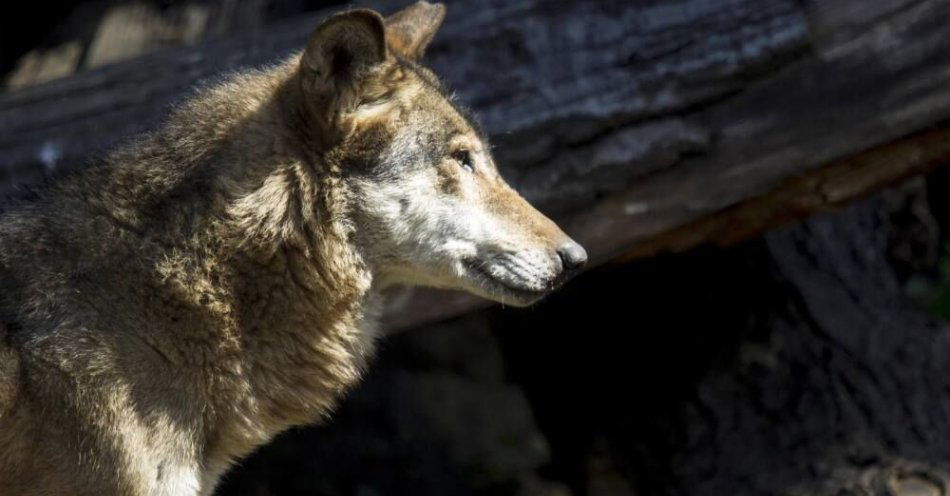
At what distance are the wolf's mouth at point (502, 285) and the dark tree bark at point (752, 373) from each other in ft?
7.34

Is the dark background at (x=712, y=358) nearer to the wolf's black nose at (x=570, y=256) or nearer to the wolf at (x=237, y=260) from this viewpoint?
the wolf's black nose at (x=570, y=256)

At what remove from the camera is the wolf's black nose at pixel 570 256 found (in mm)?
4570

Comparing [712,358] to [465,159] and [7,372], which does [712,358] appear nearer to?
[465,159]

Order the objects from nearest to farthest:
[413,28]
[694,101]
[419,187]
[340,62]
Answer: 1. [340,62]
2. [419,187]
3. [413,28]
4. [694,101]

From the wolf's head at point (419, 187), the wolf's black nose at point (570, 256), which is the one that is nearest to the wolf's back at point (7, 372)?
the wolf's head at point (419, 187)

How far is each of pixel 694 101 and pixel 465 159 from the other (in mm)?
1575

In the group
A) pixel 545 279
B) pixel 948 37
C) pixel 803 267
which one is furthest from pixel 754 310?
pixel 545 279

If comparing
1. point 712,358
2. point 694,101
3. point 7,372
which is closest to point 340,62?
point 7,372

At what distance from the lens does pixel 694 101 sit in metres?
5.84

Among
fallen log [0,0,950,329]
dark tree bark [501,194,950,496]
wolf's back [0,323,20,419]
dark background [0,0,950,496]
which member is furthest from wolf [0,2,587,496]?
dark tree bark [501,194,950,496]

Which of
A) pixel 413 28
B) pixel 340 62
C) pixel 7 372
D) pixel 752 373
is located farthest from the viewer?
pixel 752 373

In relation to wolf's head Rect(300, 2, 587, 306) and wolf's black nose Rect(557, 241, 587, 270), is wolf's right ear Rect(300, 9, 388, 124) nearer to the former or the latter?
wolf's head Rect(300, 2, 587, 306)

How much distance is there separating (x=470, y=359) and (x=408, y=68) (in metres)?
4.84

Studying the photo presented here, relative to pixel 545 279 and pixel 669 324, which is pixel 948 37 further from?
pixel 545 279
